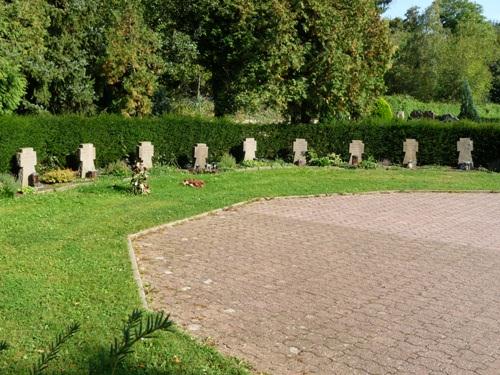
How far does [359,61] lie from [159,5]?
8.94m

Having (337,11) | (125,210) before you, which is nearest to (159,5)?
(337,11)

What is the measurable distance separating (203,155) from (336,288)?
1265 cm

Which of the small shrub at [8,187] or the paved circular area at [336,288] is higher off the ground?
the small shrub at [8,187]

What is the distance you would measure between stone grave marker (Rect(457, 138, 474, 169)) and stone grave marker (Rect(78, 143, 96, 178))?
13749mm

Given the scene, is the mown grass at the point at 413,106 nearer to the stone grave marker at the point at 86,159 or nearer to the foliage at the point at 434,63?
the foliage at the point at 434,63

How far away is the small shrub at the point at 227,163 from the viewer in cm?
1946

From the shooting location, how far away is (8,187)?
13539 mm

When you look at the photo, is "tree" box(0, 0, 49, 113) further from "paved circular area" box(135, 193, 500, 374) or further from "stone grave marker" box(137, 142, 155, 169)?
"paved circular area" box(135, 193, 500, 374)

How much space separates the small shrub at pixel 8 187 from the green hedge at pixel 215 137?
53.0 inches

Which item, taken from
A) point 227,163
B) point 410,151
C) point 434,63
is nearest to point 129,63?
Answer: point 227,163

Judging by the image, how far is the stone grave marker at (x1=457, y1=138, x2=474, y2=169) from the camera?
72.2 ft

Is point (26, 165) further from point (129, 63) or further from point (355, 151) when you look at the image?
point (355, 151)

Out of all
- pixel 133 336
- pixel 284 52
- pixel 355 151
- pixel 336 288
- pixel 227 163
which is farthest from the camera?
pixel 284 52

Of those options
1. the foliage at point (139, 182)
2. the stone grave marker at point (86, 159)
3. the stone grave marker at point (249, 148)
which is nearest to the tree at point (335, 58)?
the stone grave marker at point (249, 148)
